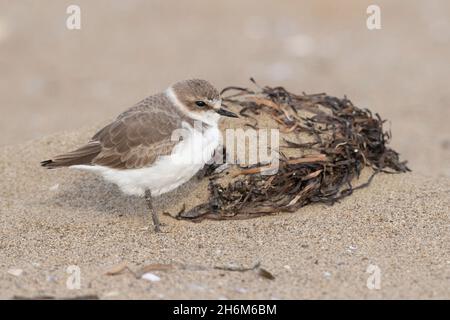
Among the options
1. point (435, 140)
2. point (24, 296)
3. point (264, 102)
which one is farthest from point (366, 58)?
point (24, 296)

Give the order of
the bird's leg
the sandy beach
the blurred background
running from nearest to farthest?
1. the sandy beach
2. the bird's leg
3. the blurred background

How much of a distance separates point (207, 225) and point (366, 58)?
24.4 ft

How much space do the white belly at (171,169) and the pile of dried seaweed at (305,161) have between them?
0.34m

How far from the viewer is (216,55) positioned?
1184 centimetres

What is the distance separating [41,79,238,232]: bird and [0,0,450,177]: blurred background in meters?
4.07

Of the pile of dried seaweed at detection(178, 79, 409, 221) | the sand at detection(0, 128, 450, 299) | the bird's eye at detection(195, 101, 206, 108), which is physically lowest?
the sand at detection(0, 128, 450, 299)

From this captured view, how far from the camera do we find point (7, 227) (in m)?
5.16

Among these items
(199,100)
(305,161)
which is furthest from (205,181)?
A: (305,161)

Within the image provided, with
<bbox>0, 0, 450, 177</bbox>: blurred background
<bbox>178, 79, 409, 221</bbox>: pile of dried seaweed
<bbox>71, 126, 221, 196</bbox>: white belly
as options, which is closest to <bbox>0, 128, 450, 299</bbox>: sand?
<bbox>178, 79, 409, 221</bbox>: pile of dried seaweed

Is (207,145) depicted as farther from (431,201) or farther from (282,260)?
(431,201)

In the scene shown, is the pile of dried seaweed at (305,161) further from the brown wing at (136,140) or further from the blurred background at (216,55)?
the blurred background at (216,55)

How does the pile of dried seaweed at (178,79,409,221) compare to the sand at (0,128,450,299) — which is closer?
the sand at (0,128,450,299)

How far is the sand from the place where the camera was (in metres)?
4.07

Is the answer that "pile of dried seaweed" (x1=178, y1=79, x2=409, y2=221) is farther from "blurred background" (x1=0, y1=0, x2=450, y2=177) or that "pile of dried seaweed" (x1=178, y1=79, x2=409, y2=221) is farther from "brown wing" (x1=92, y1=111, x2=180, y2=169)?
"blurred background" (x1=0, y1=0, x2=450, y2=177)
